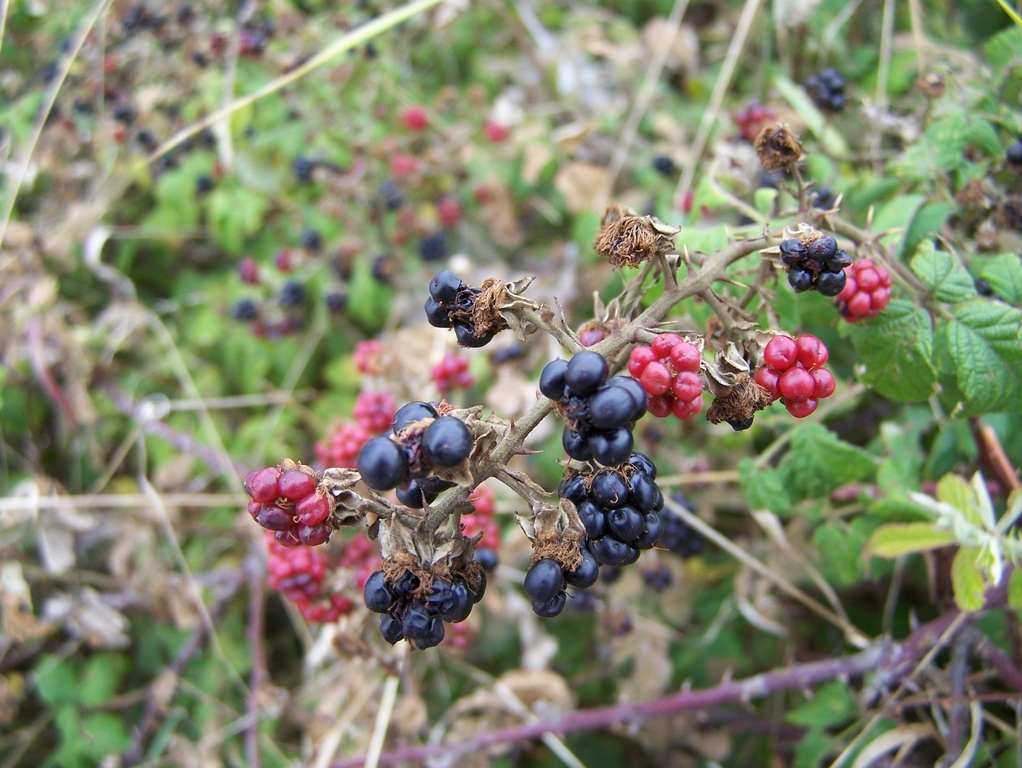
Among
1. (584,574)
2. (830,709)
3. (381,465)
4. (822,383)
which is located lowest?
(830,709)

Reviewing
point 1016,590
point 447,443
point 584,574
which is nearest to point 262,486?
point 447,443

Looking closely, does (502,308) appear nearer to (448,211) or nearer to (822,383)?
(822,383)

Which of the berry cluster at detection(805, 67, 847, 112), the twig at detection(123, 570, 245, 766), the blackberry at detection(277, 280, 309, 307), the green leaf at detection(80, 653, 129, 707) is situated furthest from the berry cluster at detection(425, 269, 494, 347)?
the green leaf at detection(80, 653, 129, 707)

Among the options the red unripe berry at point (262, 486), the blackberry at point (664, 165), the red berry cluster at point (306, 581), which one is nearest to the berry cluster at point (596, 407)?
the red unripe berry at point (262, 486)

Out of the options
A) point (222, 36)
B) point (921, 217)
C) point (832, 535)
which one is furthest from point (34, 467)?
point (921, 217)

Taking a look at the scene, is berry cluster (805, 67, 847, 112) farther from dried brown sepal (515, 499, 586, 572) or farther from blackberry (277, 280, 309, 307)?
blackberry (277, 280, 309, 307)

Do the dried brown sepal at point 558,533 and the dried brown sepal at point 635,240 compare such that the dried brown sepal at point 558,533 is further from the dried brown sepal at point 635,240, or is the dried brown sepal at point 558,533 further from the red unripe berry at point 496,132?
the red unripe berry at point 496,132
